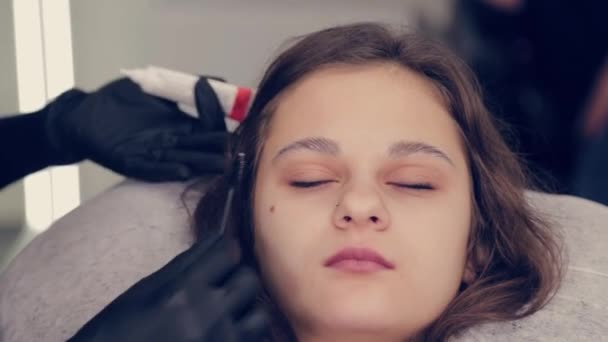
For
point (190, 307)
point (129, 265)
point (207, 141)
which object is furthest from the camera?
point (207, 141)

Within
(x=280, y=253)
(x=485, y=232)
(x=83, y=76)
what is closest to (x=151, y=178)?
(x=280, y=253)

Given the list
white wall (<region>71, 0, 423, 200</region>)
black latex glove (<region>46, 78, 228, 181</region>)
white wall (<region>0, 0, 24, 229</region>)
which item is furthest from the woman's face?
white wall (<region>0, 0, 24, 229</region>)

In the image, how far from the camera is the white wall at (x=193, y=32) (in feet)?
7.27

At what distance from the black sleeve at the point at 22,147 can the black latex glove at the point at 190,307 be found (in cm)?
59

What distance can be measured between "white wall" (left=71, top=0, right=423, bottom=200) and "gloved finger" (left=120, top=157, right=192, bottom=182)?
3.49 feet

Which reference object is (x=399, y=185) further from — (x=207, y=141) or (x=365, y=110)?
(x=207, y=141)

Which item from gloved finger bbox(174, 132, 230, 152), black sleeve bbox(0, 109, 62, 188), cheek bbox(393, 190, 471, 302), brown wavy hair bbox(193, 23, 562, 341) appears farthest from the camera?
black sleeve bbox(0, 109, 62, 188)

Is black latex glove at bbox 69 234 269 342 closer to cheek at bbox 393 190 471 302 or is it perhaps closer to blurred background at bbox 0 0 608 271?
cheek at bbox 393 190 471 302

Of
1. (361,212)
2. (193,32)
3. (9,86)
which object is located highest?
(361,212)

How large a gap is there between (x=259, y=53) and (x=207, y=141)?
1.19m

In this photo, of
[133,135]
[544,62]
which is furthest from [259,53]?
[133,135]

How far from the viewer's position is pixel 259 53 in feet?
7.67

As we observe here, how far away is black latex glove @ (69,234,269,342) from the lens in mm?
807

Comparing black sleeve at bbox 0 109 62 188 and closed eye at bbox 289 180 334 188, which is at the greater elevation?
closed eye at bbox 289 180 334 188
